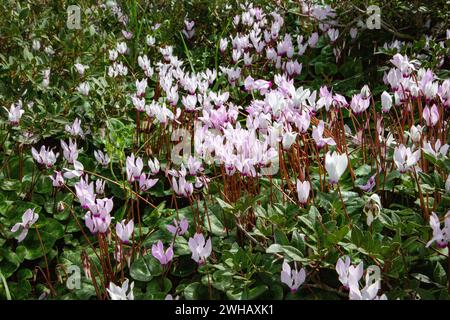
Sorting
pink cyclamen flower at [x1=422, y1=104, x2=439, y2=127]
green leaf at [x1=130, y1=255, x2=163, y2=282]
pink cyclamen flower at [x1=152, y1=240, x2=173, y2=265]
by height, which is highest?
pink cyclamen flower at [x1=422, y1=104, x2=439, y2=127]

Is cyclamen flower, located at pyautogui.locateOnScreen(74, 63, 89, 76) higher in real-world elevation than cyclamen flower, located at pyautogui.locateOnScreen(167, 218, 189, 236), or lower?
higher

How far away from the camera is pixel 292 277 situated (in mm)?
1552

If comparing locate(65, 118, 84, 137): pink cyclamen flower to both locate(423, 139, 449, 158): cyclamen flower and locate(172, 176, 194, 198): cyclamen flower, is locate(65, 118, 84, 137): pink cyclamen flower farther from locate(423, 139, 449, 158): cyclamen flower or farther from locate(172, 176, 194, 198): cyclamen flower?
locate(423, 139, 449, 158): cyclamen flower

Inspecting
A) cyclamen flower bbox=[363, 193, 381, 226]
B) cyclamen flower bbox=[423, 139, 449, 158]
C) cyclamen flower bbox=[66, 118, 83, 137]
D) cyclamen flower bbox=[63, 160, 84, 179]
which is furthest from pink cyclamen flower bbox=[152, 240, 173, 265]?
cyclamen flower bbox=[66, 118, 83, 137]

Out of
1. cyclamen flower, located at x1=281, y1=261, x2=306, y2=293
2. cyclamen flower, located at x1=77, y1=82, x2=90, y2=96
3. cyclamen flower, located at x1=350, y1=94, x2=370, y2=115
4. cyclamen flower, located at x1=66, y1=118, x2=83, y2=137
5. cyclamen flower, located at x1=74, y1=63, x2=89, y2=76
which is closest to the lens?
cyclamen flower, located at x1=281, y1=261, x2=306, y2=293

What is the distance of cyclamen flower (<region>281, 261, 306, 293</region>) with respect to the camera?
1.48 metres

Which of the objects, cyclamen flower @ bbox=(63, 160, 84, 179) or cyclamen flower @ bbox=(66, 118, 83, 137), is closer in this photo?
cyclamen flower @ bbox=(63, 160, 84, 179)

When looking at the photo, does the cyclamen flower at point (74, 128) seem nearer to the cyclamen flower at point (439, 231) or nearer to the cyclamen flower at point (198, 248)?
the cyclamen flower at point (198, 248)

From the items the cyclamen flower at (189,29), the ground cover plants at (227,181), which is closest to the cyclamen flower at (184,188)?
the ground cover plants at (227,181)

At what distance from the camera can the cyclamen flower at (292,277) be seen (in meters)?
1.48

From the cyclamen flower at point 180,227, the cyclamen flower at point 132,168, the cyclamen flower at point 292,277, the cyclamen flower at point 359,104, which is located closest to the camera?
the cyclamen flower at point 292,277

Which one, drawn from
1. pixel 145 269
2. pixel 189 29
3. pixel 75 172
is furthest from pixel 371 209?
pixel 189 29
